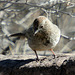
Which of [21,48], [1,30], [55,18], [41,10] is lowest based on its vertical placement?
[21,48]

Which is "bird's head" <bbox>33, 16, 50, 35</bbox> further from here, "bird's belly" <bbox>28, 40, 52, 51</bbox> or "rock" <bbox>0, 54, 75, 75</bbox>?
"rock" <bbox>0, 54, 75, 75</bbox>

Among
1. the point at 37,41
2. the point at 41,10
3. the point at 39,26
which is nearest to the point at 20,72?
the point at 37,41

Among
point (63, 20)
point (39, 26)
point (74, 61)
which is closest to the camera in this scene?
point (74, 61)

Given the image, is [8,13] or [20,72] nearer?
[20,72]

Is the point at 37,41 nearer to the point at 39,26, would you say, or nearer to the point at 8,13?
the point at 39,26

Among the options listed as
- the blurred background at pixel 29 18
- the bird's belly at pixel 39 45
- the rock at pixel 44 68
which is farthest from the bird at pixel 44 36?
the blurred background at pixel 29 18

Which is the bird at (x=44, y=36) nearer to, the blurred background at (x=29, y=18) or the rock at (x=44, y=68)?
the rock at (x=44, y=68)

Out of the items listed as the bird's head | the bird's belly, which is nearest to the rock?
the bird's belly

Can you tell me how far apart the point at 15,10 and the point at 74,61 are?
2.67 meters

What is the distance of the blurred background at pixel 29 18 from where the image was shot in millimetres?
3807

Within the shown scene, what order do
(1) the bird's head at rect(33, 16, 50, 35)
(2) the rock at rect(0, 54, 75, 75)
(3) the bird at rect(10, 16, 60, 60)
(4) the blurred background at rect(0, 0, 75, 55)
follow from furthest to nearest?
(4) the blurred background at rect(0, 0, 75, 55) → (3) the bird at rect(10, 16, 60, 60) → (1) the bird's head at rect(33, 16, 50, 35) → (2) the rock at rect(0, 54, 75, 75)

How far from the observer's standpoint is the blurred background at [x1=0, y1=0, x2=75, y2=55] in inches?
150

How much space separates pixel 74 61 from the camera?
162cm

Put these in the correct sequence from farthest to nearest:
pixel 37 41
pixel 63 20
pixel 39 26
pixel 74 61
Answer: pixel 63 20 < pixel 37 41 < pixel 39 26 < pixel 74 61
